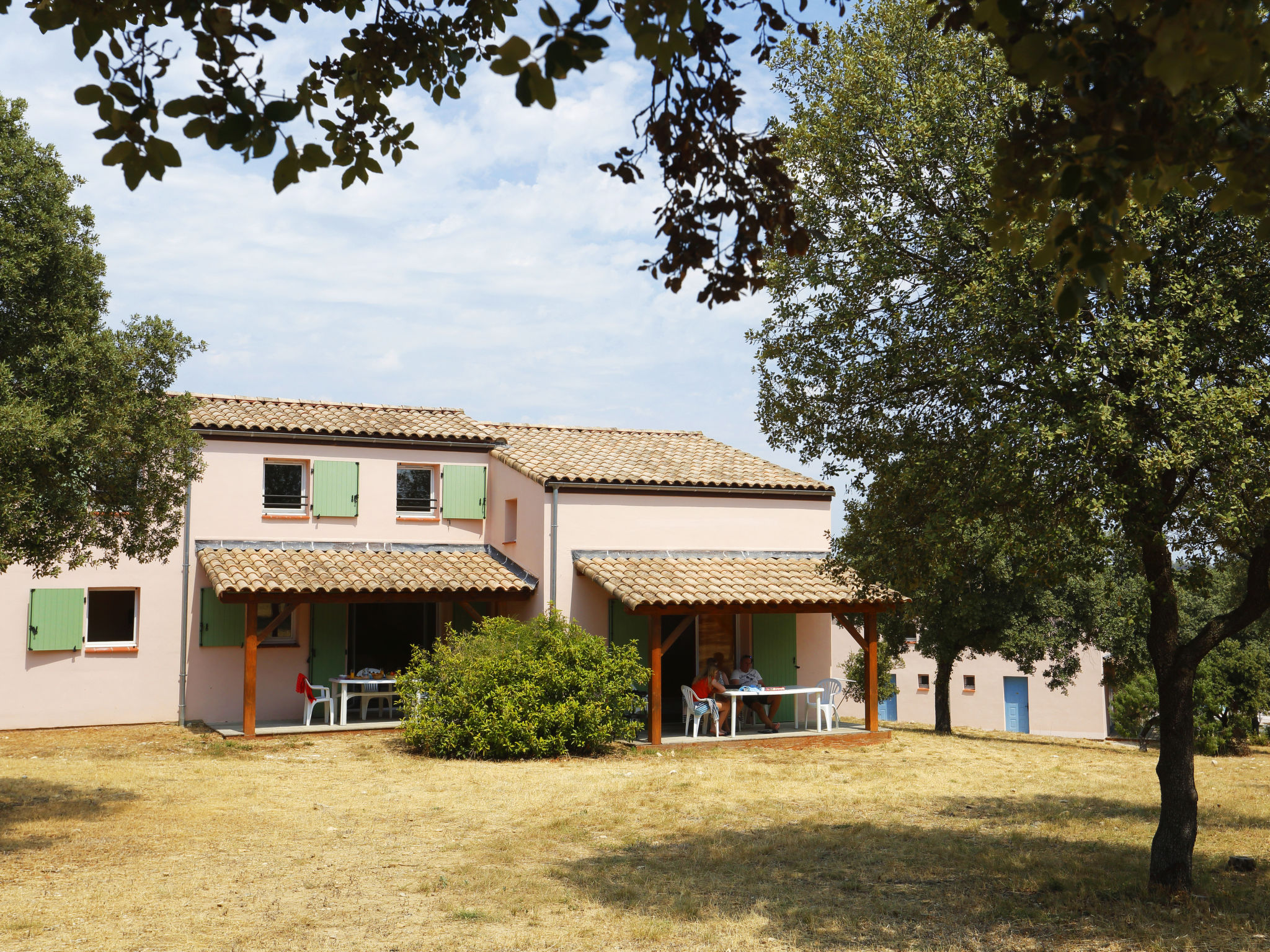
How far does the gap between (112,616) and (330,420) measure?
528 cm

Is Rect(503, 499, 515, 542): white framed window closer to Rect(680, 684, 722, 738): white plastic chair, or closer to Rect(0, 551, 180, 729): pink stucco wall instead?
Rect(680, 684, 722, 738): white plastic chair

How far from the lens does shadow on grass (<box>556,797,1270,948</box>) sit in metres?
6.93

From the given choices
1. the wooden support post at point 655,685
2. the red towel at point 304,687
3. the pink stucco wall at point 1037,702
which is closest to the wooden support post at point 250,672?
the red towel at point 304,687

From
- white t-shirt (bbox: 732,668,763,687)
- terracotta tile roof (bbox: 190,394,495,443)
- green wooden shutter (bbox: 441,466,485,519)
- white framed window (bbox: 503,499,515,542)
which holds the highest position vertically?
terracotta tile roof (bbox: 190,394,495,443)

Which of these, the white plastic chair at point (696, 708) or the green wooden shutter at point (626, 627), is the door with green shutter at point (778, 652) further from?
the white plastic chair at point (696, 708)

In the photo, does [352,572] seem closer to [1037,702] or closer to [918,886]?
[918,886]

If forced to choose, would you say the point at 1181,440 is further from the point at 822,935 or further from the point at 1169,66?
the point at 1169,66

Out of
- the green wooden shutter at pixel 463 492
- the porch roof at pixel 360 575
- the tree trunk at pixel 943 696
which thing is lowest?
the tree trunk at pixel 943 696

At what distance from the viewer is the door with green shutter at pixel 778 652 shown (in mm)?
19484

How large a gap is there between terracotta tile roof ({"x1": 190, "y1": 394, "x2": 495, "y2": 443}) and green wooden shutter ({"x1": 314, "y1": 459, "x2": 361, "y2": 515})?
24.4 inches

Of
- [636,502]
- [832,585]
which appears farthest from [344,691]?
[832,585]

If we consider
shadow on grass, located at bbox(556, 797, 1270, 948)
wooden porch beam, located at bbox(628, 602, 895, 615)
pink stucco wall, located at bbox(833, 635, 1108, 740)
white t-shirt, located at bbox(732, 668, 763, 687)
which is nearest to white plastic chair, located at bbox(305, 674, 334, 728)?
wooden porch beam, located at bbox(628, 602, 895, 615)

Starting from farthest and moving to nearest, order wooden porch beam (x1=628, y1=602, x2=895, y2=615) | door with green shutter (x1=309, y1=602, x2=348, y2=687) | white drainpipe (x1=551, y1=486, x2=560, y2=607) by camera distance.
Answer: door with green shutter (x1=309, y1=602, x2=348, y2=687) < white drainpipe (x1=551, y1=486, x2=560, y2=607) < wooden porch beam (x1=628, y1=602, x2=895, y2=615)

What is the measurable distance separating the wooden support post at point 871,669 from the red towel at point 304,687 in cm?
984
